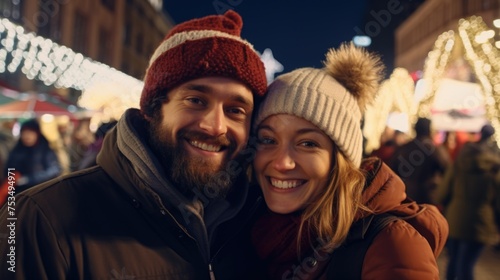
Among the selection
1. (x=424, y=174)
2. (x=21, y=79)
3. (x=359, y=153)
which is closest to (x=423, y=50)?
(x=21, y=79)

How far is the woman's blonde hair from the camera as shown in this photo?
2119mm

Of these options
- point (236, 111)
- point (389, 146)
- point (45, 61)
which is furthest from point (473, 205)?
point (45, 61)

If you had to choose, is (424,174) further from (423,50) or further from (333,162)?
(423,50)

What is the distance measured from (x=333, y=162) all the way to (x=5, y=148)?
261 inches

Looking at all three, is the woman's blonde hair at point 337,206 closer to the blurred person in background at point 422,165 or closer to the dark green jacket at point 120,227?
the dark green jacket at point 120,227

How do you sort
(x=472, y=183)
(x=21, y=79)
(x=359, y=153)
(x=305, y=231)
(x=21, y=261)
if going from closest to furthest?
(x=21, y=261), (x=305, y=231), (x=359, y=153), (x=472, y=183), (x=21, y=79)

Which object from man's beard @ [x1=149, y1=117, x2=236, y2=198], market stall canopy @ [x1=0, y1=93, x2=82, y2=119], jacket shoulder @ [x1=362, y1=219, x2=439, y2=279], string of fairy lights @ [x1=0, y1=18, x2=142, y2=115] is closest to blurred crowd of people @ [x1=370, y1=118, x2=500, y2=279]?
jacket shoulder @ [x1=362, y1=219, x2=439, y2=279]

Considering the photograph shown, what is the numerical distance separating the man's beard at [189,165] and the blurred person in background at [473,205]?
4.35 metres

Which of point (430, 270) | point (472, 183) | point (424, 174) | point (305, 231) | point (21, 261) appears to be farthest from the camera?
point (424, 174)

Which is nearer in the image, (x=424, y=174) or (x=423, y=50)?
(x=424, y=174)

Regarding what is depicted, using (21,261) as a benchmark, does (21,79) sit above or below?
above

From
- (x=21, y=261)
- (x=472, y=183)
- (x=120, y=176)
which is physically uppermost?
(x=120, y=176)

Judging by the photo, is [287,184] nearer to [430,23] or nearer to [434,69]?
[434,69]

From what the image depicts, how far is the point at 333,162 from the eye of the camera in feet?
7.88
